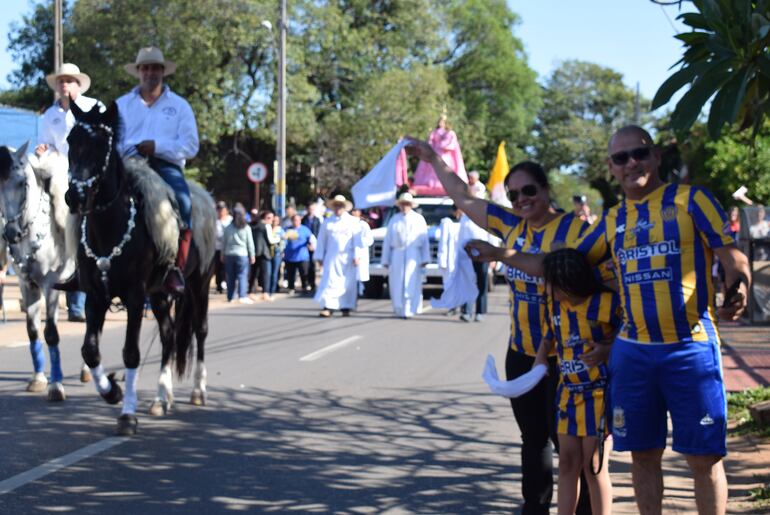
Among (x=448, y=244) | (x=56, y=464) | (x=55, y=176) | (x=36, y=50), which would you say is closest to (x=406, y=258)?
(x=448, y=244)

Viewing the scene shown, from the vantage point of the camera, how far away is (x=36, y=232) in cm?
1082

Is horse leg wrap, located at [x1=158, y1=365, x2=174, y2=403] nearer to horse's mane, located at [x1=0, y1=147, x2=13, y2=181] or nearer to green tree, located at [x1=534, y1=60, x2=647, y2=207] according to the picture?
horse's mane, located at [x1=0, y1=147, x2=13, y2=181]

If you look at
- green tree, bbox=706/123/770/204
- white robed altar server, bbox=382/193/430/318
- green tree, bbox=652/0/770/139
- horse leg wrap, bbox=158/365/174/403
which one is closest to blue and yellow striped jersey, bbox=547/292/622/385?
green tree, bbox=652/0/770/139

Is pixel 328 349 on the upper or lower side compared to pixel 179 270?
lower

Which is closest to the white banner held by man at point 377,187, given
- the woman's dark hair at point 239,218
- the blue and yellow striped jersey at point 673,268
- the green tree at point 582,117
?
the blue and yellow striped jersey at point 673,268

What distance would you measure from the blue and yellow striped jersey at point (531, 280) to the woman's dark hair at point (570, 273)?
30 cm

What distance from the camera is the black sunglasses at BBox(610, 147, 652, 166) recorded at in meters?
5.23

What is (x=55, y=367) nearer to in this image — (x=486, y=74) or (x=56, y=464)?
(x=56, y=464)

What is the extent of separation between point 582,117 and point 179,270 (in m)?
90.6

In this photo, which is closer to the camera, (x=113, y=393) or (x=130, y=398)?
(x=130, y=398)

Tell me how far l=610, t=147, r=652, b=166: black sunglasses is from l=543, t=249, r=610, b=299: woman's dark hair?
455 mm

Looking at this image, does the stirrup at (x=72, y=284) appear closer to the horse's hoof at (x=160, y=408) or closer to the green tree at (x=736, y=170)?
the horse's hoof at (x=160, y=408)

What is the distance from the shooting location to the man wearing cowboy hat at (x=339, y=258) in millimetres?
21188

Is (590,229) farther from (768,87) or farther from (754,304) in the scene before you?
(754,304)
